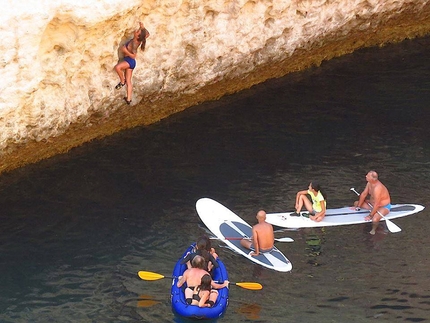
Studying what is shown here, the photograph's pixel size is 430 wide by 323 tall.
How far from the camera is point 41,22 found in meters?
16.5

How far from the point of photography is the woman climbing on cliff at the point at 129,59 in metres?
18.5

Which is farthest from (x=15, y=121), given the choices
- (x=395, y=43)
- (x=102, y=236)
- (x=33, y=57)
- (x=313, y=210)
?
(x=395, y=43)

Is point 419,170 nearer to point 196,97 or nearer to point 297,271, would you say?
point 297,271

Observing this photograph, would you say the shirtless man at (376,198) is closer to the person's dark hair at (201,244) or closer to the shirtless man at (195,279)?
the person's dark hair at (201,244)

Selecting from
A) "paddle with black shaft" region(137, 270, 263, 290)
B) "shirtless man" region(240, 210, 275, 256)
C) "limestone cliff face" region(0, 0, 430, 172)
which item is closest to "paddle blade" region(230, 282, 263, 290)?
"paddle with black shaft" region(137, 270, 263, 290)

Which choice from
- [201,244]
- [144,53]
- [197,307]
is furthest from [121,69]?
[197,307]

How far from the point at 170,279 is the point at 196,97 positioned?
26.9 feet

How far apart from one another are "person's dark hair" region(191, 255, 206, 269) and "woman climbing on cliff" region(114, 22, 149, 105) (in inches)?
245

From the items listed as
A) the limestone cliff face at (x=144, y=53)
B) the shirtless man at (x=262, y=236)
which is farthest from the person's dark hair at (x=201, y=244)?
the limestone cliff face at (x=144, y=53)

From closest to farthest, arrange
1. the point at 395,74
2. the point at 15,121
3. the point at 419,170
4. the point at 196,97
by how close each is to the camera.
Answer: the point at 15,121 < the point at 419,170 < the point at 196,97 < the point at 395,74

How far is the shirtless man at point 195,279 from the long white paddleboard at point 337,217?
2.97 metres

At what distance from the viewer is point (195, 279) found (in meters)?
14.4

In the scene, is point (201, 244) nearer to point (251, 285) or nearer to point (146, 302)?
point (251, 285)

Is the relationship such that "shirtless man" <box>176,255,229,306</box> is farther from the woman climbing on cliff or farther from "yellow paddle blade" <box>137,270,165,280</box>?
the woman climbing on cliff
